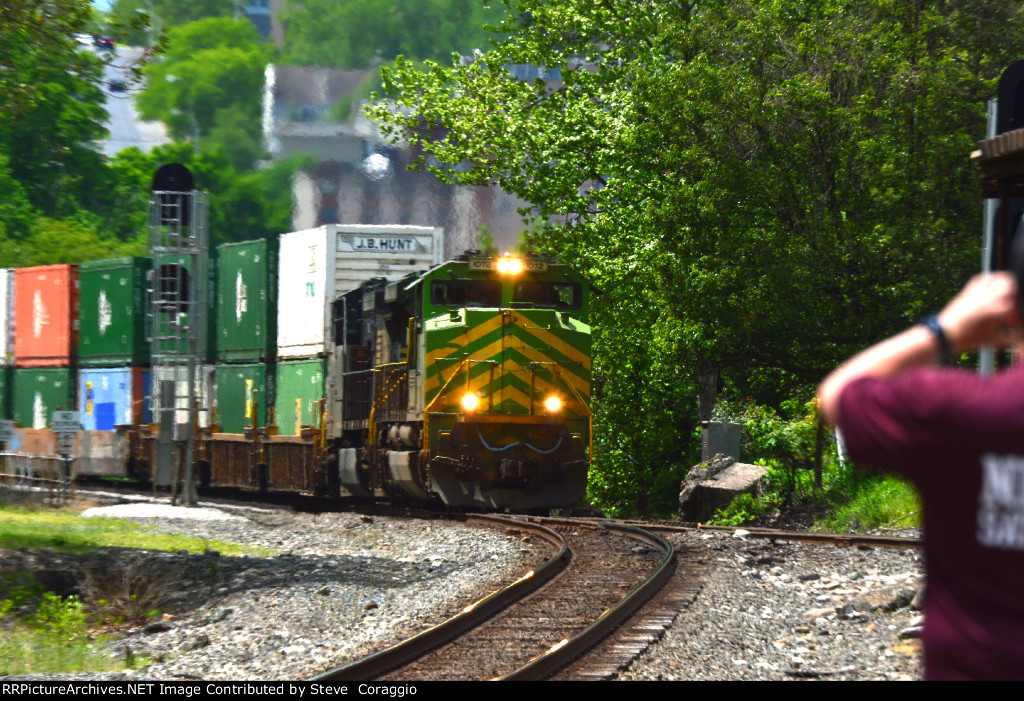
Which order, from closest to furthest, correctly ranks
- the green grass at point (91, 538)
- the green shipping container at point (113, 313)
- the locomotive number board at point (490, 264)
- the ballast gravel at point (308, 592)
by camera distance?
the ballast gravel at point (308, 592) → the green grass at point (91, 538) → the locomotive number board at point (490, 264) → the green shipping container at point (113, 313)

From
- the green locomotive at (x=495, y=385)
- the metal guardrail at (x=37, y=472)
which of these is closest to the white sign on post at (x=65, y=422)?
the metal guardrail at (x=37, y=472)

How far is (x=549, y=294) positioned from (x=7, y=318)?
21150 millimetres

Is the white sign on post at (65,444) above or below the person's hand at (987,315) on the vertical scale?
below

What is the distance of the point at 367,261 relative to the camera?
2103 cm

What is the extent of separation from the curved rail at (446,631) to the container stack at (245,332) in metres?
13.0

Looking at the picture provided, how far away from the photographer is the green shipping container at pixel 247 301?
2366cm

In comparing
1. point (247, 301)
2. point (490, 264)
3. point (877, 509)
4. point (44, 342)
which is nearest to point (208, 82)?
point (44, 342)

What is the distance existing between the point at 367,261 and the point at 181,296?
320 cm

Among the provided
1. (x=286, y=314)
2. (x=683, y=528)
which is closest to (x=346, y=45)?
(x=286, y=314)

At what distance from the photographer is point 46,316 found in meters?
30.2

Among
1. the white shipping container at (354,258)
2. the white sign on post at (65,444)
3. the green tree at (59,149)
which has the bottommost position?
the white sign on post at (65,444)

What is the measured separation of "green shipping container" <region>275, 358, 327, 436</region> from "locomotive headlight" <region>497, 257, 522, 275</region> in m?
6.03

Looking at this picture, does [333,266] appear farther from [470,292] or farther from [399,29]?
[399,29]

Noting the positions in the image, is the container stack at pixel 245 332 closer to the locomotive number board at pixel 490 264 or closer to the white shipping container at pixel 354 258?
the white shipping container at pixel 354 258
